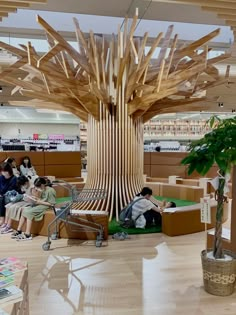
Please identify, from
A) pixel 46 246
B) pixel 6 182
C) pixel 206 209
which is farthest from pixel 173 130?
pixel 206 209

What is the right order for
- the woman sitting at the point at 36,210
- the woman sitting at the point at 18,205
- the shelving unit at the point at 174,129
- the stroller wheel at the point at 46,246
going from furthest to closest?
the shelving unit at the point at 174,129, the woman sitting at the point at 18,205, the woman sitting at the point at 36,210, the stroller wheel at the point at 46,246

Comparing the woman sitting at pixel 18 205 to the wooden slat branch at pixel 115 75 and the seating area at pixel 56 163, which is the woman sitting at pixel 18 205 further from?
the seating area at pixel 56 163

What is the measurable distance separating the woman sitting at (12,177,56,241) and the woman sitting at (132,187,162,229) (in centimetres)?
145

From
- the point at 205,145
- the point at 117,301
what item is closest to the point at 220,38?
the point at 205,145

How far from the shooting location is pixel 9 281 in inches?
67.8

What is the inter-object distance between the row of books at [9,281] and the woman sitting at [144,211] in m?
3.23

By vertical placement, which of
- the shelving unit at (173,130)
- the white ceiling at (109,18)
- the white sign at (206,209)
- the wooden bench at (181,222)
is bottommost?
the wooden bench at (181,222)

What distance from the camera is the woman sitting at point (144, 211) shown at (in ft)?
16.8

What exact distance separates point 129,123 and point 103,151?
757 mm

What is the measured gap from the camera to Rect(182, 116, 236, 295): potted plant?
108 inches

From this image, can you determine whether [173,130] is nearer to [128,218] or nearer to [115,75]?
[115,75]

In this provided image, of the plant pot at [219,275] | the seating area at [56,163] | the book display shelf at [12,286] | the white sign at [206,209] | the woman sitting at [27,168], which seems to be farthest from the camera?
the seating area at [56,163]

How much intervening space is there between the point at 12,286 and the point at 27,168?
7.02 metres

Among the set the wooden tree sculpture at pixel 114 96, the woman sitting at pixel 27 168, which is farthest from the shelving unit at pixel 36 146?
the wooden tree sculpture at pixel 114 96
